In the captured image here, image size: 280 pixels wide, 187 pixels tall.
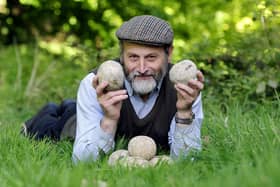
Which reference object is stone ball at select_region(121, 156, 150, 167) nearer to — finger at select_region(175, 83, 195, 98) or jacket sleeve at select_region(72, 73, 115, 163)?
jacket sleeve at select_region(72, 73, 115, 163)

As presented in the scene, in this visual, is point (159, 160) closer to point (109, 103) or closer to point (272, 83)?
point (109, 103)

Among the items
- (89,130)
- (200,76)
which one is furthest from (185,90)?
(89,130)

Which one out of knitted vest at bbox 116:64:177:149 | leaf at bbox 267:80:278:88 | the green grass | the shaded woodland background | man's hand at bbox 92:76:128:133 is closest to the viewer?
the green grass

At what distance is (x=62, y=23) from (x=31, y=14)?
537 millimetres

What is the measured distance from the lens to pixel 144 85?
4.10 m

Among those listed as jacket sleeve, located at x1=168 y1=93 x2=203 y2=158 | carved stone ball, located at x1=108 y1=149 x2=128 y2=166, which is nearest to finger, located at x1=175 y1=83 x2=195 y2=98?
jacket sleeve, located at x1=168 y1=93 x2=203 y2=158

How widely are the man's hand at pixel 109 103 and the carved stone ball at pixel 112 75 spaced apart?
36 mm

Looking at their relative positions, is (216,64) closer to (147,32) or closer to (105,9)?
(147,32)

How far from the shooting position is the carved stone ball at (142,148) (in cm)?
390

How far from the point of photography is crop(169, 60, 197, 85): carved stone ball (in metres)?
3.90

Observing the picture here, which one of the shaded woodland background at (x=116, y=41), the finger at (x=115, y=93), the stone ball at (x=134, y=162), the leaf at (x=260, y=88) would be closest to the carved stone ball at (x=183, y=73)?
the finger at (x=115, y=93)

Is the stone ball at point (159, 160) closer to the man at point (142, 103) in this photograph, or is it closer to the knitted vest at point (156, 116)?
the man at point (142, 103)

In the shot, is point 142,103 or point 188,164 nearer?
point 188,164

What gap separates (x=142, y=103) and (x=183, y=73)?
1.77 feet
